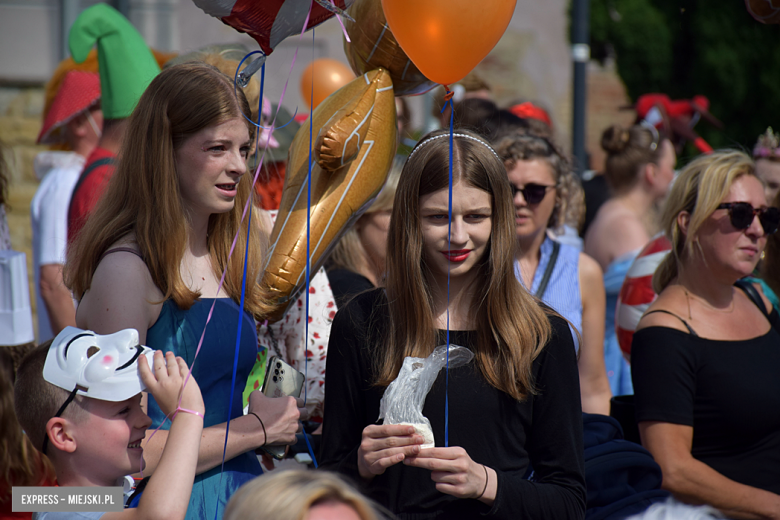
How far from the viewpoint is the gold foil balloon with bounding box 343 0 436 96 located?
221 cm

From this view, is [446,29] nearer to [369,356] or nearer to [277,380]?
[369,356]

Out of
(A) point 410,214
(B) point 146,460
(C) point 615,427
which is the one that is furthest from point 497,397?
(B) point 146,460

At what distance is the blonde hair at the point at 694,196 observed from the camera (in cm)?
272

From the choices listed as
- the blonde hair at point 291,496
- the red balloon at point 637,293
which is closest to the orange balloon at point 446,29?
the blonde hair at point 291,496

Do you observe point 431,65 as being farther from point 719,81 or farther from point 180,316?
point 719,81

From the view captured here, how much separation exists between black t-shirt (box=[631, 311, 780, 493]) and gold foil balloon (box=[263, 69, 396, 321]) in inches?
43.3

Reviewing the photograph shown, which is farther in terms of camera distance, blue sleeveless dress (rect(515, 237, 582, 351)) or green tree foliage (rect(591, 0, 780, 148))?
green tree foliage (rect(591, 0, 780, 148))

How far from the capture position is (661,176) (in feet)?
15.3

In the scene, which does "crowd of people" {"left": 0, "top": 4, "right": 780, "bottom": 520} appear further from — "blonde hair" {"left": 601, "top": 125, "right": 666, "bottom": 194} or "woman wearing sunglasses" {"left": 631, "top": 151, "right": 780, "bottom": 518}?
"blonde hair" {"left": 601, "top": 125, "right": 666, "bottom": 194}

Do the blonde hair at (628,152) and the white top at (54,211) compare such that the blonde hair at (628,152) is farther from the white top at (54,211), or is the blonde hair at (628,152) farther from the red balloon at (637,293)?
the white top at (54,211)

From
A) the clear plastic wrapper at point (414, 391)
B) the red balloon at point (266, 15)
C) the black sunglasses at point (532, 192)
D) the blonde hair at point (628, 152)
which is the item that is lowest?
the clear plastic wrapper at point (414, 391)

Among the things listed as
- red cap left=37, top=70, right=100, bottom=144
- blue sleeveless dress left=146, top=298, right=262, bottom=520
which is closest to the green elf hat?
red cap left=37, top=70, right=100, bottom=144

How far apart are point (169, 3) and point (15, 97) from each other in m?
1.49

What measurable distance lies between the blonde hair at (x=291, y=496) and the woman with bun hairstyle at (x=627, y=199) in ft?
10.1
